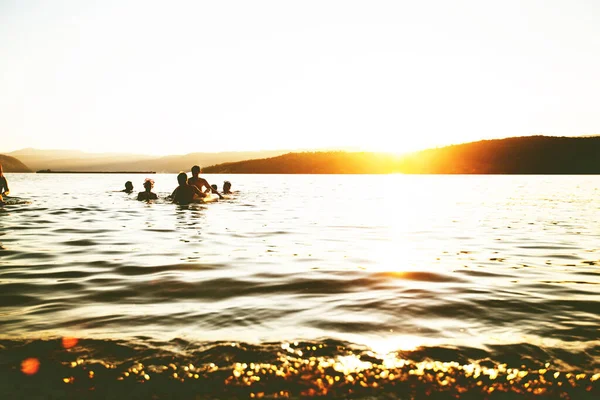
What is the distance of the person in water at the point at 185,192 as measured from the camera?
2427 cm

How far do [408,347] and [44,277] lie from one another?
667 centimetres

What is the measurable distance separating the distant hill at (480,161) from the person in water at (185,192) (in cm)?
16268

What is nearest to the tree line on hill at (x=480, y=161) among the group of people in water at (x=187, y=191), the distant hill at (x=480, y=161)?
the distant hill at (x=480, y=161)

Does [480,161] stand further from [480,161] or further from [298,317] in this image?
[298,317]

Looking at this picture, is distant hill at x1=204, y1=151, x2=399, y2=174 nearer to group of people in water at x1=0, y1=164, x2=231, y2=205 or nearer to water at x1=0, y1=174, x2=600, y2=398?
group of people in water at x1=0, y1=164, x2=231, y2=205

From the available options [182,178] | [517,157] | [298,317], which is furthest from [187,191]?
[517,157]

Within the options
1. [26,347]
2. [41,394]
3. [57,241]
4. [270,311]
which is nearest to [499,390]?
[270,311]

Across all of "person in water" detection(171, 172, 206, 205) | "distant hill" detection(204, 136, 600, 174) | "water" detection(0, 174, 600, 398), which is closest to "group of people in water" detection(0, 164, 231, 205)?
"person in water" detection(171, 172, 206, 205)

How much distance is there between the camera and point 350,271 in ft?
28.1

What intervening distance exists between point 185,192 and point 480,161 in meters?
171

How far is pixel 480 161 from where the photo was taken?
577ft

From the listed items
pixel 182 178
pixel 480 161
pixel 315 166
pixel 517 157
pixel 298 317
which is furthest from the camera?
pixel 315 166

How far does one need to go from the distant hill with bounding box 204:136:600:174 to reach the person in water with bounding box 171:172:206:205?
16268cm

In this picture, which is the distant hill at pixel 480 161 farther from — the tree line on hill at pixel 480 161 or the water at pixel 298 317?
the water at pixel 298 317
